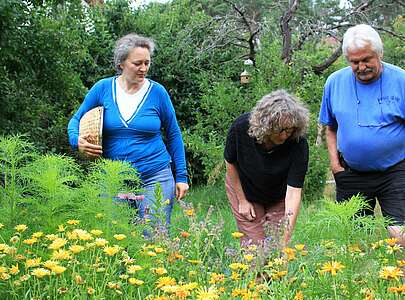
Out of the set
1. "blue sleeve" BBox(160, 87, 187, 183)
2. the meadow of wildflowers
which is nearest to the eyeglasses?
the meadow of wildflowers

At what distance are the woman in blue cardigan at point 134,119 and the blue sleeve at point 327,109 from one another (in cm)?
103

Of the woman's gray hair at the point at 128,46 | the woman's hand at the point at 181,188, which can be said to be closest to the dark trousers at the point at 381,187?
the woman's hand at the point at 181,188

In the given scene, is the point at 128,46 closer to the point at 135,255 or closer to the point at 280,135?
the point at 280,135

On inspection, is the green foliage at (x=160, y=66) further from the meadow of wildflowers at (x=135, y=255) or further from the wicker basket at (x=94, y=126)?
the meadow of wildflowers at (x=135, y=255)

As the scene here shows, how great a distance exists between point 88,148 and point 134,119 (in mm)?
345

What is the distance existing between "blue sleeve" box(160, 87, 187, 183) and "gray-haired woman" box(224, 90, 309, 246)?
0.38 metres

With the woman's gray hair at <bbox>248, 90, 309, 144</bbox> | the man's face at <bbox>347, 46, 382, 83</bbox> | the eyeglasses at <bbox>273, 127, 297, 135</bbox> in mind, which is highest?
the man's face at <bbox>347, 46, 382, 83</bbox>

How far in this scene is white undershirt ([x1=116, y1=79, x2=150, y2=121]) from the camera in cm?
427

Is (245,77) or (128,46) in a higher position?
(128,46)

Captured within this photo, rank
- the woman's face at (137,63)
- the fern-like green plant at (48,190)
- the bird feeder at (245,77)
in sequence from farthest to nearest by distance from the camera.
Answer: the bird feeder at (245,77) → the woman's face at (137,63) → the fern-like green plant at (48,190)

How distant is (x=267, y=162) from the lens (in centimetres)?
411

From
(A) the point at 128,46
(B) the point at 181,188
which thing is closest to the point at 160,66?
(B) the point at 181,188

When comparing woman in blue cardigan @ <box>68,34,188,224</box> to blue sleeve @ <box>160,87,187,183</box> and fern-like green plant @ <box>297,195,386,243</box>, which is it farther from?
fern-like green plant @ <box>297,195,386,243</box>

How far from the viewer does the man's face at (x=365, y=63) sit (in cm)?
399
